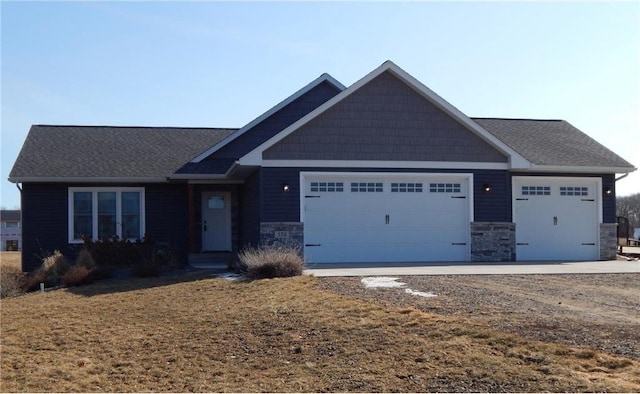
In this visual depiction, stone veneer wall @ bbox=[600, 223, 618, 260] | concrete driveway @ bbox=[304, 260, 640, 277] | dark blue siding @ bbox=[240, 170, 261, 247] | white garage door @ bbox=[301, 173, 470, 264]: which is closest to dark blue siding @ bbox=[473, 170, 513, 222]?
white garage door @ bbox=[301, 173, 470, 264]

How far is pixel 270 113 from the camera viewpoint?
23.1 meters

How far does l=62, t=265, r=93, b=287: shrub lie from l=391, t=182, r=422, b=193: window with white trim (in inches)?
327

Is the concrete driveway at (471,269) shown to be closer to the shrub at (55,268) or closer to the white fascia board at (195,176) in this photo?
the white fascia board at (195,176)

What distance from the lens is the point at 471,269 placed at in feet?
56.1

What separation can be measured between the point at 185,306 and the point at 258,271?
2.90 meters

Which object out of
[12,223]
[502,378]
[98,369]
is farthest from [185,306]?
[12,223]

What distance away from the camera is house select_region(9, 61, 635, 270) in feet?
62.4

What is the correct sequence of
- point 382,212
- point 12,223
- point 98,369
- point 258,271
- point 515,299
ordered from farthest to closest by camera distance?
point 12,223, point 382,212, point 258,271, point 515,299, point 98,369

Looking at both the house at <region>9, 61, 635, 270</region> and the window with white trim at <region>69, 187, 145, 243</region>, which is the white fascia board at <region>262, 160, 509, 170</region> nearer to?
the house at <region>9, 61, 635, 270</region>

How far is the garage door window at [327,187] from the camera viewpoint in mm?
19141

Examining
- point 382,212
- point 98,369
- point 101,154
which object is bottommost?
point 98,369

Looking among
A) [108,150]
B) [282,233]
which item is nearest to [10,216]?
[108,150]

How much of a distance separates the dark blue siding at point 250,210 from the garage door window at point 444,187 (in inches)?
191

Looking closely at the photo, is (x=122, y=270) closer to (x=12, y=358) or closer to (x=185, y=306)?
(x=185, y=306)
